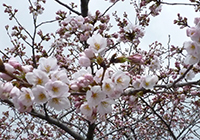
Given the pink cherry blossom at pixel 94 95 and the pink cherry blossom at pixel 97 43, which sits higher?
the pink cherry blossom at pixel 97 43

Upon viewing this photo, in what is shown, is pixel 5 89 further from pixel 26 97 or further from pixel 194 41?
pixel 194 41

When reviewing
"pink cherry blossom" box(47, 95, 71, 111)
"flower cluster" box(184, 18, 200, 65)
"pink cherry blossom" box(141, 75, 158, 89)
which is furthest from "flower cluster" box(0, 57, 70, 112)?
"flower cluster" box(184, 18, 200, 65)

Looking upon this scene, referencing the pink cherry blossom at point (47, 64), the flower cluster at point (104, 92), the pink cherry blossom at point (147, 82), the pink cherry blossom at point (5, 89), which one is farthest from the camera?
the pink cherry blossom at point (147, 82)

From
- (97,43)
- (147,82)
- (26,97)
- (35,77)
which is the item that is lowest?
(26,97)

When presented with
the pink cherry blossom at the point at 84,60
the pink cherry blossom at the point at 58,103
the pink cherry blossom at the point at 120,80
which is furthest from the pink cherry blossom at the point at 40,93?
the pink cherry blossom at the point at 120,80

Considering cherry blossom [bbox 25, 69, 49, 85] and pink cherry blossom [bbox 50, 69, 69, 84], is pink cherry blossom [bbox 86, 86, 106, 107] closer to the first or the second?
pink cherry blossom [bbox 50, 69, 69, 84]

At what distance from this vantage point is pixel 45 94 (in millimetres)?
1041

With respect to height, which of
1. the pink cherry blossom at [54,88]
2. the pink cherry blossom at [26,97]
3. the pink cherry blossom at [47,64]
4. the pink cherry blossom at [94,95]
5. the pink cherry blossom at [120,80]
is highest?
the pink cherry blossom at [47,64]

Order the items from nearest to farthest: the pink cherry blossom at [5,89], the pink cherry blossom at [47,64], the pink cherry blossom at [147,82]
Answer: the pink cherry blossom at [5,89]
the pink cherry blossom at [47,64]
the pink cherry blossom at [147,82]

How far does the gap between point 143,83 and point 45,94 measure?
2.54ft

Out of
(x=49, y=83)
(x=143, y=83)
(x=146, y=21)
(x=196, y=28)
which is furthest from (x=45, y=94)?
(x=146, y=21)

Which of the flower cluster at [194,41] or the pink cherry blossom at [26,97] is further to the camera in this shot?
the flower cluster at [194,41]

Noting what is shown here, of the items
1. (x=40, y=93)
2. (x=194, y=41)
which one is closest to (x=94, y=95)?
(x=40, y=93)

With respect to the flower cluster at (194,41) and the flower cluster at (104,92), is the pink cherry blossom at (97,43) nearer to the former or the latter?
the flower cluster at (104,92)
